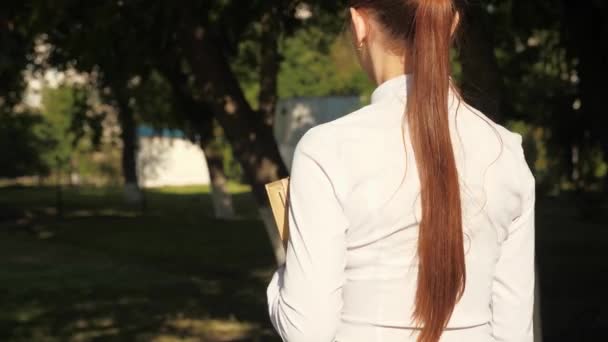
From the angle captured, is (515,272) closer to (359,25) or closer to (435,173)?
(435,173)

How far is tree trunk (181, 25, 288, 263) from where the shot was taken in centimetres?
862

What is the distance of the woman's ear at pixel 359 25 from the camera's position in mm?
2246

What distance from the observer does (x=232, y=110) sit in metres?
8.69

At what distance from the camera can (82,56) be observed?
9688mm

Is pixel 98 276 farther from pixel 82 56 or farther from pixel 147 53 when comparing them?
pixel 82 56

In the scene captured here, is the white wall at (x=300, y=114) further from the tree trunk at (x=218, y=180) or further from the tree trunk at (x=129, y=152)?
the tree trunk at (x=129, y=152)

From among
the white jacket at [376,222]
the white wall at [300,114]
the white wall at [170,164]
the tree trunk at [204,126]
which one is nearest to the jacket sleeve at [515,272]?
the white jacket at [376,222]

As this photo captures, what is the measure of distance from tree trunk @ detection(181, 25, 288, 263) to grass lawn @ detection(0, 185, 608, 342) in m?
3.78

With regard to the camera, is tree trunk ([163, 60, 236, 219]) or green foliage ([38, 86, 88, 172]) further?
green foliage ([38, 86, 88, 172])

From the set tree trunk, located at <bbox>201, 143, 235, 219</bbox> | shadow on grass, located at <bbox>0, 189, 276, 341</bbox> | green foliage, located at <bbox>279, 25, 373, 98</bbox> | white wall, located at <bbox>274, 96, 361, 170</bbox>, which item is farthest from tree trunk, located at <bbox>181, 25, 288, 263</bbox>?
green foliage, located at <bbox>279, 25, 373, 98</bbox>

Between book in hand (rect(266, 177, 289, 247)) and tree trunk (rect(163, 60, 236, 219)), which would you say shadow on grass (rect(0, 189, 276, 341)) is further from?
book in hand (rect(266, 177, 289, 247))

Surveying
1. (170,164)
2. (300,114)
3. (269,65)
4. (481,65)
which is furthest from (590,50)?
(170,164)

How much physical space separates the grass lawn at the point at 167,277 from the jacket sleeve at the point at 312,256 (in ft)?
31.5

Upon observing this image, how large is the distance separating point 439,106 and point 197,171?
70.0 m
